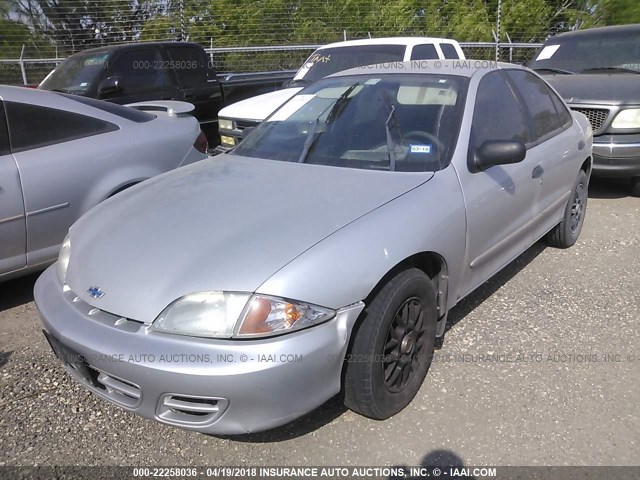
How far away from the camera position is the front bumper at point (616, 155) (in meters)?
5.74

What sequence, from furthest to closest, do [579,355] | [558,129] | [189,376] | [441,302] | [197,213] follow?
[558,129] < [579,355] < [441,302] < [197,213] < [189,376]

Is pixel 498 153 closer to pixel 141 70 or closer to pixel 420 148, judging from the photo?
pixel 420 148

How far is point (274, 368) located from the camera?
2.13 meters

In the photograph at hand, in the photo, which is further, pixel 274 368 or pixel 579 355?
pixel 579 355

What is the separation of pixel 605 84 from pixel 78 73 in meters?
6.31

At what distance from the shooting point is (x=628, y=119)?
19.0 ft

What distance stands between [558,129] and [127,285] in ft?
11.0

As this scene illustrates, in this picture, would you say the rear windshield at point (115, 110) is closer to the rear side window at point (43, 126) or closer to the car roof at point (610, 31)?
the rear side window at point (43, 126)

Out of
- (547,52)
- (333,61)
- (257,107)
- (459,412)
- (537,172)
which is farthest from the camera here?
(547,52)

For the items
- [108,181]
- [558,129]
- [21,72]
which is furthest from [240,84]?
[21,72]

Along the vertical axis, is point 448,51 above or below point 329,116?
below

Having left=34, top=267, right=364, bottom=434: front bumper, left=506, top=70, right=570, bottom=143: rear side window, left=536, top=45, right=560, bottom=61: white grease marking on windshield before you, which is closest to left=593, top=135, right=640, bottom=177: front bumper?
left=506, top=70, right=570, bottom=143: rear side window

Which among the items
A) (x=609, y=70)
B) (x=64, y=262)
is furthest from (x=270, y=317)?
(x=609, y=70)

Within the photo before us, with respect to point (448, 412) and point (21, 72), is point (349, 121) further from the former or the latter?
point (21, 72)
